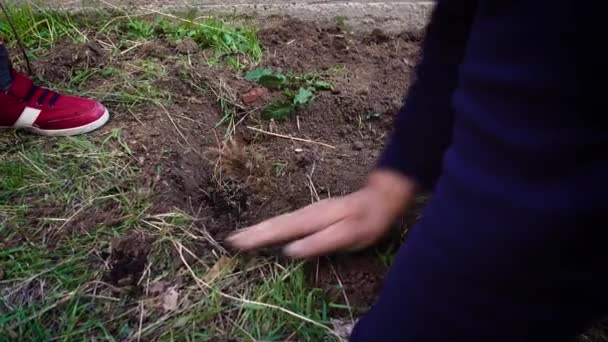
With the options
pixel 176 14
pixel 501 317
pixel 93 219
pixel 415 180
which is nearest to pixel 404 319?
pixel 501 317

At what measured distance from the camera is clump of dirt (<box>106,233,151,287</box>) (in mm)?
1321

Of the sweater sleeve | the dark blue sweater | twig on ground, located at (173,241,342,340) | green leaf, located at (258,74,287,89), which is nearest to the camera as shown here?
the dark blue sweater

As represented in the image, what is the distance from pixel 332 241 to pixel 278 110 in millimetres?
850

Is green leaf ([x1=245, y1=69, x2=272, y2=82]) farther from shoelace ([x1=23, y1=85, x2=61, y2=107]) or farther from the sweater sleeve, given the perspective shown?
the sweater sleeve

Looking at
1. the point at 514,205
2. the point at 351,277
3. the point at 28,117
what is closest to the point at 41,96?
the point at 28,117

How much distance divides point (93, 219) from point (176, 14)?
49.7 inches

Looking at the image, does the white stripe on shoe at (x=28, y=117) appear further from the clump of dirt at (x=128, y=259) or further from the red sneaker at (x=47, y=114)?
the clump of dirt at (x=128, y=259)

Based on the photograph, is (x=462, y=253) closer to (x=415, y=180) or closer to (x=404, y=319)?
(x=404, y=319)

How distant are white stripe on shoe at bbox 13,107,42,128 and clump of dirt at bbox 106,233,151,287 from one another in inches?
26.8

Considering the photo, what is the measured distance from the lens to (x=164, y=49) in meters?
2.20

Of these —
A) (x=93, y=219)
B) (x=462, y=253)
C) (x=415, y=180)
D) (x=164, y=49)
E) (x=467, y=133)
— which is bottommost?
(x=93, y=219)

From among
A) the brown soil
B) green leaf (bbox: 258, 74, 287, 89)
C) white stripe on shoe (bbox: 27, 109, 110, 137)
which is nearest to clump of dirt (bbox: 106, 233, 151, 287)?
the brown soil

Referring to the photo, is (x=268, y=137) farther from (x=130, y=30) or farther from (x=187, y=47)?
(x=130, y=30)

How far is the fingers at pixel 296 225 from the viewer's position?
1164mm
